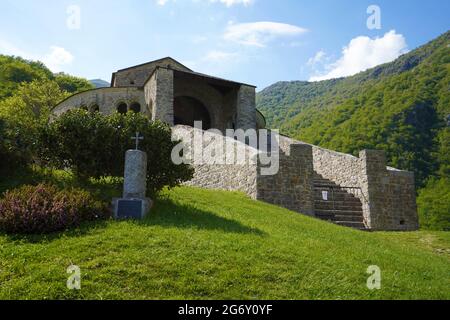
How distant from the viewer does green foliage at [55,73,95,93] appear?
200 ft

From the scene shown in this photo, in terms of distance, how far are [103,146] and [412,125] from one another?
3316 cm

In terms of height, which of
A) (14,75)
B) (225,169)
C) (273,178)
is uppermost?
(14,75)

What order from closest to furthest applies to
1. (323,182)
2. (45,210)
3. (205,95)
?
1. (45,210)
2. (323,182)
3. (205,95)

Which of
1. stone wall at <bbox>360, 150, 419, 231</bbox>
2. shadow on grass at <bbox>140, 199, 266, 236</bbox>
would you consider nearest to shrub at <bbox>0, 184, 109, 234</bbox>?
shadow on grass at <bbox>140, 199, 266, 236</bbox>

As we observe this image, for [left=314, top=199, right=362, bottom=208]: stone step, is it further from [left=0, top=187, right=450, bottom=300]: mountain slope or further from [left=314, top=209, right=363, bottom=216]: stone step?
[left=0, top=187, right=450, bottom=300]: mountain slope

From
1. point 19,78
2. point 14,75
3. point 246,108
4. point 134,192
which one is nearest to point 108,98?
point 246,108

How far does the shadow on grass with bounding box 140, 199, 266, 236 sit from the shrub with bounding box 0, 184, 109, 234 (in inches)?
46.4

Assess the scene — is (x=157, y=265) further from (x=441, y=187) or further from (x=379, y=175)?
(x=441, y=187)

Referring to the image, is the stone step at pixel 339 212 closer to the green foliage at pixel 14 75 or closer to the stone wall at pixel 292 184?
the stone wall at pixel 292 184

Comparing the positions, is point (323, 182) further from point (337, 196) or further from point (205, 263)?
point (205, 263)

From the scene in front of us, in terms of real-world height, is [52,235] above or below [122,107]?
below

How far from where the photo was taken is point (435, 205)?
28.6 meters

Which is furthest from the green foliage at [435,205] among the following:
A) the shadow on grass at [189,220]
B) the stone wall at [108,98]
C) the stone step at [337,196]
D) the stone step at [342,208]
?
the shadow on grass at [189,220]
